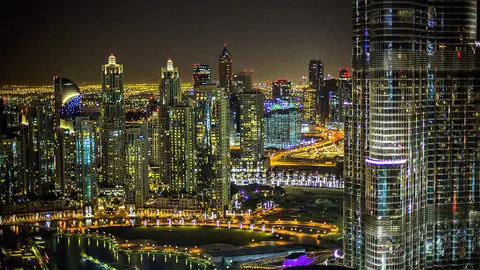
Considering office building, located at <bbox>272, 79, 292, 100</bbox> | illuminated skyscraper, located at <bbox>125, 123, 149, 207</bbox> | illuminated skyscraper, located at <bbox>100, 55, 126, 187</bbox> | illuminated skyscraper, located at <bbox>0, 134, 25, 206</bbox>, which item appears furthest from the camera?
office building, located at <bbox>272, 79, 292, 100</bbox>

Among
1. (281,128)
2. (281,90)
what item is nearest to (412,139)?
(281,128)

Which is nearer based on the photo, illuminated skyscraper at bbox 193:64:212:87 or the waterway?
the waterway

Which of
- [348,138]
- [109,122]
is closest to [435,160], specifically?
[348,138]

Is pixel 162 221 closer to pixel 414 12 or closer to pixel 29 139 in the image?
pixel 29 139

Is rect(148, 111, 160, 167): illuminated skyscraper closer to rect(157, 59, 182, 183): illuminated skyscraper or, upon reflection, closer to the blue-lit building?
rect(157, 59, 182, 183): illuminated skyscraper

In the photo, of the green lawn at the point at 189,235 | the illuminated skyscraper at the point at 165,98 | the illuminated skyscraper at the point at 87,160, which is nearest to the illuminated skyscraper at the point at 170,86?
the illuminated skyscraper at the point at 165,98

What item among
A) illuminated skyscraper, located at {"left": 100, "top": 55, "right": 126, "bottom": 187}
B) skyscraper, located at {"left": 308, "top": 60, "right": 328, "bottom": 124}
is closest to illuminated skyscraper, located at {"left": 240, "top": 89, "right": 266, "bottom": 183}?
skyscraper, located at {"left": 308, "top": 60, "right": 328, "bottom": 124}

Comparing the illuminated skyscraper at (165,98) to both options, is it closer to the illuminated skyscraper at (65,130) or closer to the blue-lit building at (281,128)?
the illuminated skyscraper at (65,130)

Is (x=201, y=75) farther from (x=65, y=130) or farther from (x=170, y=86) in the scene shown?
(x=65, y=130)
